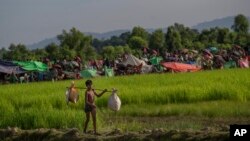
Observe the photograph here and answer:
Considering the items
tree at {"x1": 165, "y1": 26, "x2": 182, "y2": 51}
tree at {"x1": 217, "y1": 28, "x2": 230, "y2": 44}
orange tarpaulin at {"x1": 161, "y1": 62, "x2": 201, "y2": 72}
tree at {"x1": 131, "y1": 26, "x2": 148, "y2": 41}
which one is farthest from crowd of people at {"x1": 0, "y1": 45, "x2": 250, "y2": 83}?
tree at {"x1": 131, "y1": 26, "x2": 148, "y2": 41}

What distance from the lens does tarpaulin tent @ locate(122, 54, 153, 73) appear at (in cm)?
3018

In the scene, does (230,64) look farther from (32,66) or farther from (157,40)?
(157,40)

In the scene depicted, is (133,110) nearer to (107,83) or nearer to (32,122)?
(32,122)

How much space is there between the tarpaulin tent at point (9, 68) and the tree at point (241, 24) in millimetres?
45204

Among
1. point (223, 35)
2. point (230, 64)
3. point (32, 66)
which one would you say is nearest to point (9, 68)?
point (32, 66)

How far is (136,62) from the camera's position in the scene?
99.5ft

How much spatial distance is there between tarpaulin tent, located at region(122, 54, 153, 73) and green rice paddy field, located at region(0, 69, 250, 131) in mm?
7766

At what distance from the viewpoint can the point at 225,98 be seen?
17.1m

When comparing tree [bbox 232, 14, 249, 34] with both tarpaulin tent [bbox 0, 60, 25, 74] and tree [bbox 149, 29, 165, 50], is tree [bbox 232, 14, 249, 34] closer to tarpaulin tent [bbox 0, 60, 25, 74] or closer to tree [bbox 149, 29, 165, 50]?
tree [bbox 149, 29, 165, 50]

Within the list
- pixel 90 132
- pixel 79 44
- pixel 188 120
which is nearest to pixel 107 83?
pixel 188 120

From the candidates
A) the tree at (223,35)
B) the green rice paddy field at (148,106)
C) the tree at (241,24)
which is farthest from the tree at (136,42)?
the green rice paddy field at (148,106)

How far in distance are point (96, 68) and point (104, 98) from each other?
14.7m

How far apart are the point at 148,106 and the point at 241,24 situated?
55709mm

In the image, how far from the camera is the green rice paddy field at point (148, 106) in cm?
1315
